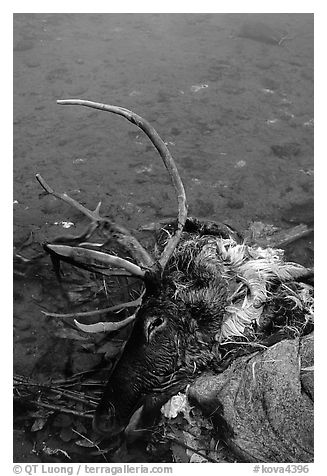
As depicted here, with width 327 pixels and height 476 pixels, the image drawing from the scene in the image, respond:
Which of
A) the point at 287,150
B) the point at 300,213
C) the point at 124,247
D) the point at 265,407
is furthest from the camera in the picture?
the point at 287,150

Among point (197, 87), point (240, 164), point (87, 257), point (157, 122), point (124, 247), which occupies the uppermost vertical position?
point (87, 257)

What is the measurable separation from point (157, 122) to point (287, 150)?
1107 mm

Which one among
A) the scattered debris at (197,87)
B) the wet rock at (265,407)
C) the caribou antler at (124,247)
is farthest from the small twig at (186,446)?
the scattered debris at (197,87)

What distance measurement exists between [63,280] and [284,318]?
1.39 meters

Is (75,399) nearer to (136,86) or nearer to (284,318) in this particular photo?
(284,318)

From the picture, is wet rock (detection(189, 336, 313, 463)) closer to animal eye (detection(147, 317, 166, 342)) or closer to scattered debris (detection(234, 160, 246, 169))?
animal eye (detection(147, 317, 166, 342))

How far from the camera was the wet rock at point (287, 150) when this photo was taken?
4.52 meters

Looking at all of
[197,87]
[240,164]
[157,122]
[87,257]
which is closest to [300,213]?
[240,164]

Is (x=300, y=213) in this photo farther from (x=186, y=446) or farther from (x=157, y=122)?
(x=186, y=446)

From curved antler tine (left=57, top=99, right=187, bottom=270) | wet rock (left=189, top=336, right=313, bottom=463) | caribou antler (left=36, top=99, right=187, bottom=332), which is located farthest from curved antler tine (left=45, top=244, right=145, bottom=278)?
wet rock (left=189, top=336, right=313, bottom=463)

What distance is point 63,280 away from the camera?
138 inches

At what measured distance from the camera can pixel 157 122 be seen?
4648 mm

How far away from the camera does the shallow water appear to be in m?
4.03

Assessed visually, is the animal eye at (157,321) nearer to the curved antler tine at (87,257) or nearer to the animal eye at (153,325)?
the animal eye at (153,325)
